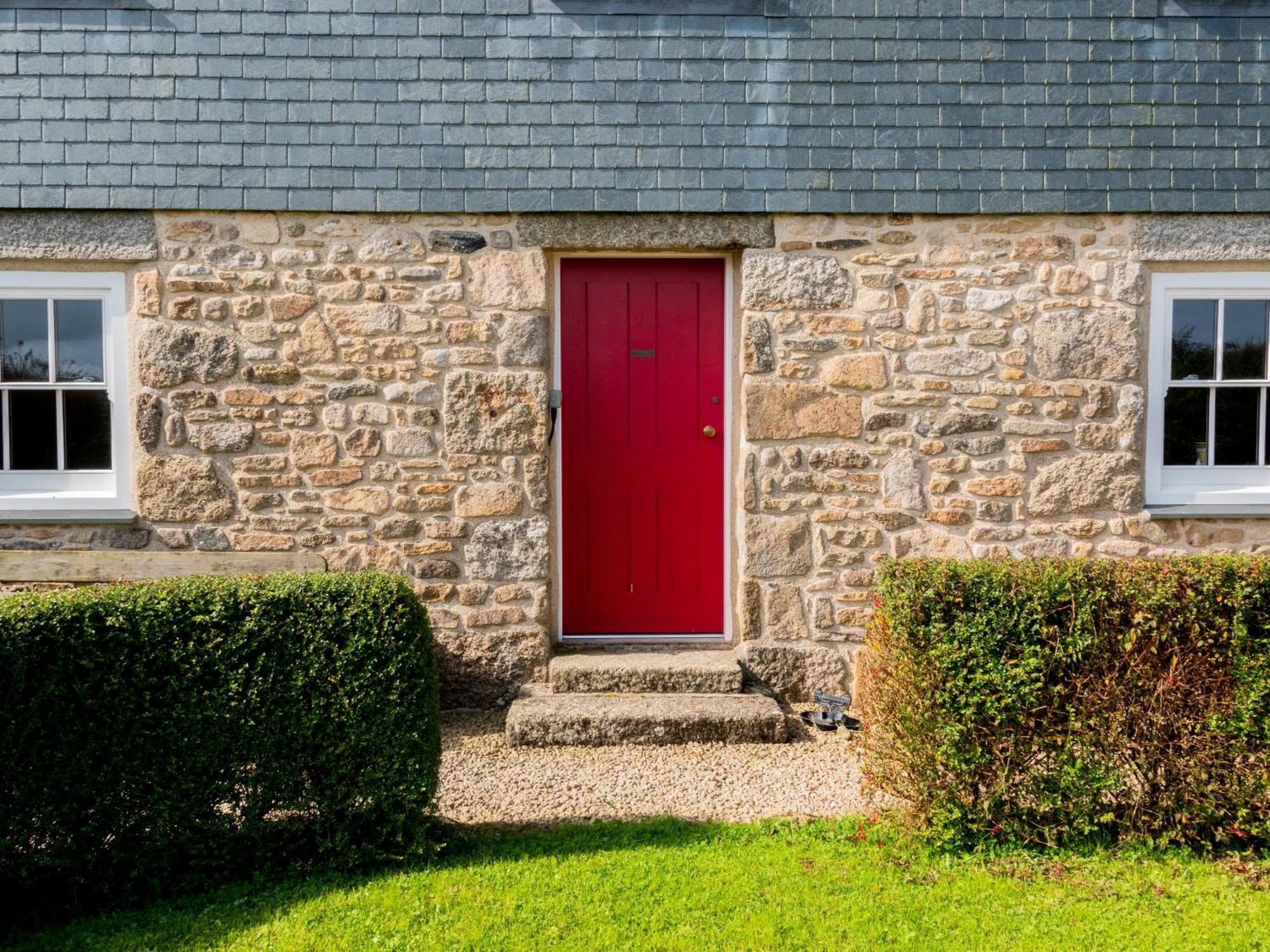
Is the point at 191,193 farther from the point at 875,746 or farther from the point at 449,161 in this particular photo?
the point at 875,746

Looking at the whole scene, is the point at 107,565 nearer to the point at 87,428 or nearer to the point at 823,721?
the point at 87,428

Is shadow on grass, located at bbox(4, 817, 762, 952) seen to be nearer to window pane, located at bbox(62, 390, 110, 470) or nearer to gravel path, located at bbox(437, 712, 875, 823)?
gravel path, located at bbox(437, 712, 875, 823)

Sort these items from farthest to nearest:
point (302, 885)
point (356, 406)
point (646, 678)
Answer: point (356, 406) < point (646, 678) < point (302, 885)

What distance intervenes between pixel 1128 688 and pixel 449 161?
435cm

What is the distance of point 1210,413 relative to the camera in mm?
5676

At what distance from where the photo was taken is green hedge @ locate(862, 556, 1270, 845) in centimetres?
351

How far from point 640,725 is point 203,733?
7.42 ft

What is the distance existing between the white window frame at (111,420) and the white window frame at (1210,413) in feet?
19.9

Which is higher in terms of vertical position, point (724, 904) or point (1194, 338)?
point (1194, 338)

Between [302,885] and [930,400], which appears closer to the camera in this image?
[302,885]

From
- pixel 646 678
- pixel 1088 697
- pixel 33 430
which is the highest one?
pixel 33 430

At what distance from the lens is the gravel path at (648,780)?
4141 millimetres

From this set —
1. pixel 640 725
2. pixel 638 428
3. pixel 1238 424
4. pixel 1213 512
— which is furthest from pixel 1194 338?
pixel 640 725

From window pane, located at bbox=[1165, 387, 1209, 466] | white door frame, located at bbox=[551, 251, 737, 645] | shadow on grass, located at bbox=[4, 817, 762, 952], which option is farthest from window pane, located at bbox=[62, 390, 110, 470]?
window pane, located at bbox=[1165, 387, 1209, 466]
